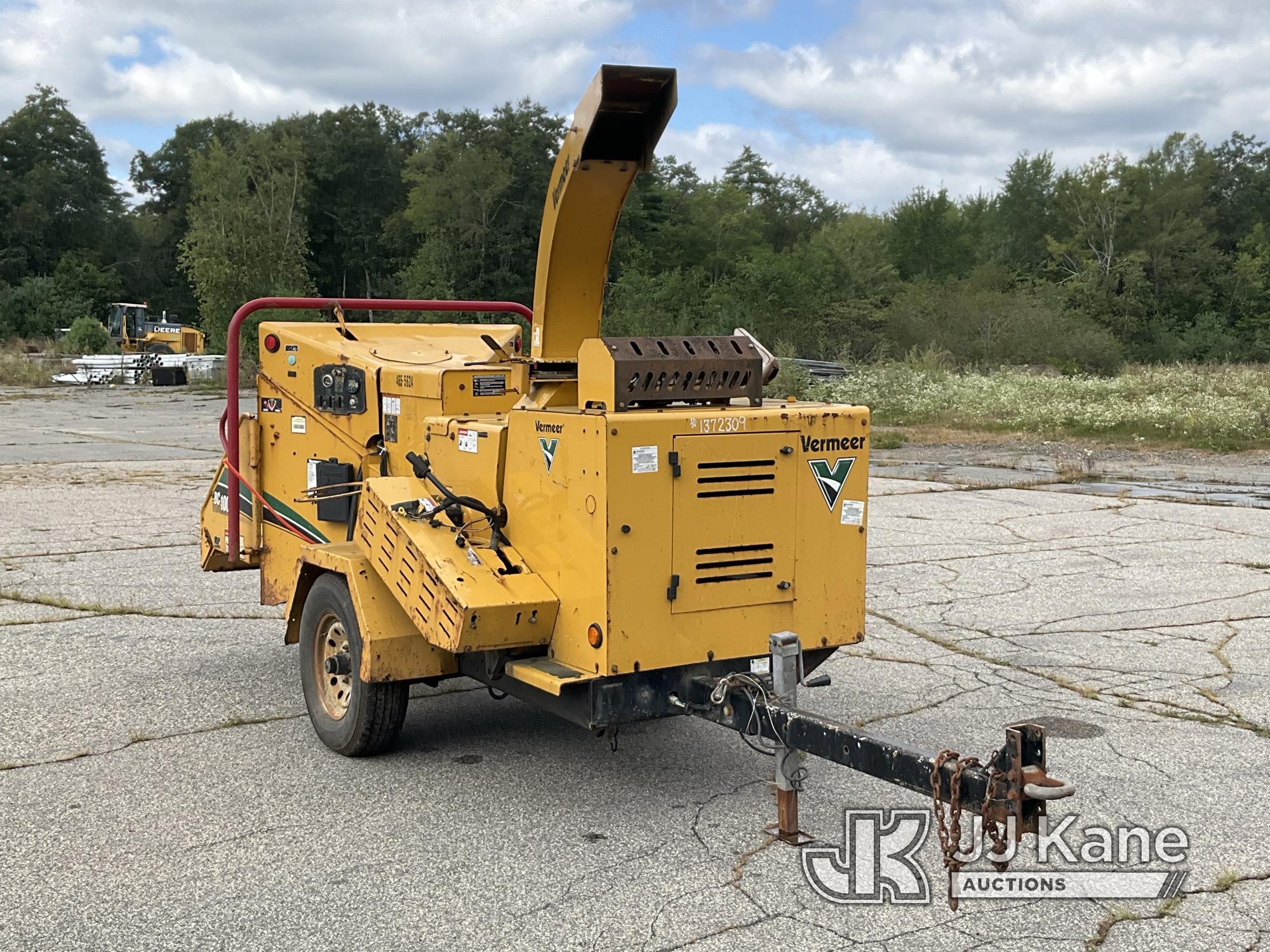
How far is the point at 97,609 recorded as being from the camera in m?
8.73

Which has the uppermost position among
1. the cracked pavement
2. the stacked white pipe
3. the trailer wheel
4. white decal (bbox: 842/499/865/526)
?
white decal (bbox: 842/499/865/526)

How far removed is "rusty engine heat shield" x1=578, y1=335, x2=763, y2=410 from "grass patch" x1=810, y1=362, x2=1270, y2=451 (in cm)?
1857

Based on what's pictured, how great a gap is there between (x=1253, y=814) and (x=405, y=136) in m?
78.0

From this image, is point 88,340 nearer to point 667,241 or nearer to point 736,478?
point 667,241

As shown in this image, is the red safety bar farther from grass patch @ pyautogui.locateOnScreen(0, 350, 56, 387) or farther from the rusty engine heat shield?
grass patch @ pyautogui.locateOnScreen(0, 350, 56, 387)

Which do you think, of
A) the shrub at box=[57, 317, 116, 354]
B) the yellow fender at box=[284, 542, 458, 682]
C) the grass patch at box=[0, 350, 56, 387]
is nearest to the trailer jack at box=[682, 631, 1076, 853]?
the yellow fender at box=[284, 542, 458, 682]

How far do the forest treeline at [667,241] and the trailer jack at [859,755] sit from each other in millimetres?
33361

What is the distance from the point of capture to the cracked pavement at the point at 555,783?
164 inches

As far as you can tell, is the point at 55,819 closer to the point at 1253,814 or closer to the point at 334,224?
the point at 1253,814

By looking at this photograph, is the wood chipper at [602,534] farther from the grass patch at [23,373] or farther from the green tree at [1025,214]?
the green tree at [1025,214]

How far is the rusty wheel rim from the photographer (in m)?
5.92

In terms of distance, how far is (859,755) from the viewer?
4.15 metres

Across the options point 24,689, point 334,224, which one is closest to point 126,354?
point 334,224

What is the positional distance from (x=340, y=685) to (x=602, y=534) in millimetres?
1959
